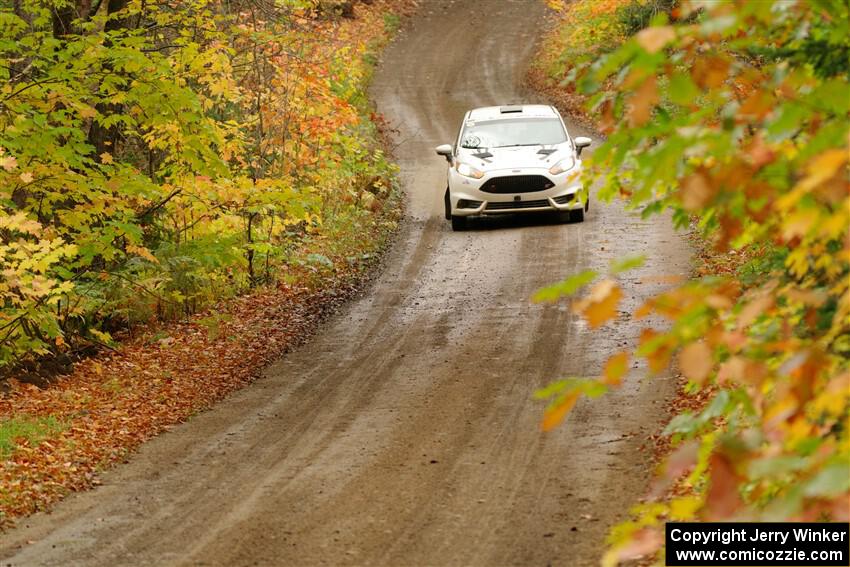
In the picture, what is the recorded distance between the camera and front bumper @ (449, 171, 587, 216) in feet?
59.5

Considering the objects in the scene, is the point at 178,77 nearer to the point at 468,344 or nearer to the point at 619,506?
the point at 468,344

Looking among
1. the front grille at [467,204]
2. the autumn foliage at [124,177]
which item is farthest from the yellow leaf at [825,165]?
the front grille at [467,204]

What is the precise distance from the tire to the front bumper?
13.9 inches

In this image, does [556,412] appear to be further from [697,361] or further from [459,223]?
[459,223]

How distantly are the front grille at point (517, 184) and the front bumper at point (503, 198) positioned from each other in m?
0.04

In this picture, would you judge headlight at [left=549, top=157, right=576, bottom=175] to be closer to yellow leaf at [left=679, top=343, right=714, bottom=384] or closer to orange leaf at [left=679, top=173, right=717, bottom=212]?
orange leaf at [left=679, top=173, right=717, bottom=212]

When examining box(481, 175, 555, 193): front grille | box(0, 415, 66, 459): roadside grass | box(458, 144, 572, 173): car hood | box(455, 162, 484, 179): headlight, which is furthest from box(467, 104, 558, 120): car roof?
box(0, 415, 66, 459): roadside grass

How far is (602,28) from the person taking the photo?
32.2 m

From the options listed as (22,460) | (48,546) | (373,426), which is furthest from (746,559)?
(22,460)

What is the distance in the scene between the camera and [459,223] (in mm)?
19188

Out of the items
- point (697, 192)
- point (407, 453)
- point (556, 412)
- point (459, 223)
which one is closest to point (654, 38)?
point (697, 192)

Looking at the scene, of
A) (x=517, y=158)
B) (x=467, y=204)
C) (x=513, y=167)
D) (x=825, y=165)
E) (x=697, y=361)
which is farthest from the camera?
(x=467, y=204)

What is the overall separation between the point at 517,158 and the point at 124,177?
813 centimetres

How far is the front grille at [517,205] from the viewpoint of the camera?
18.2 m
